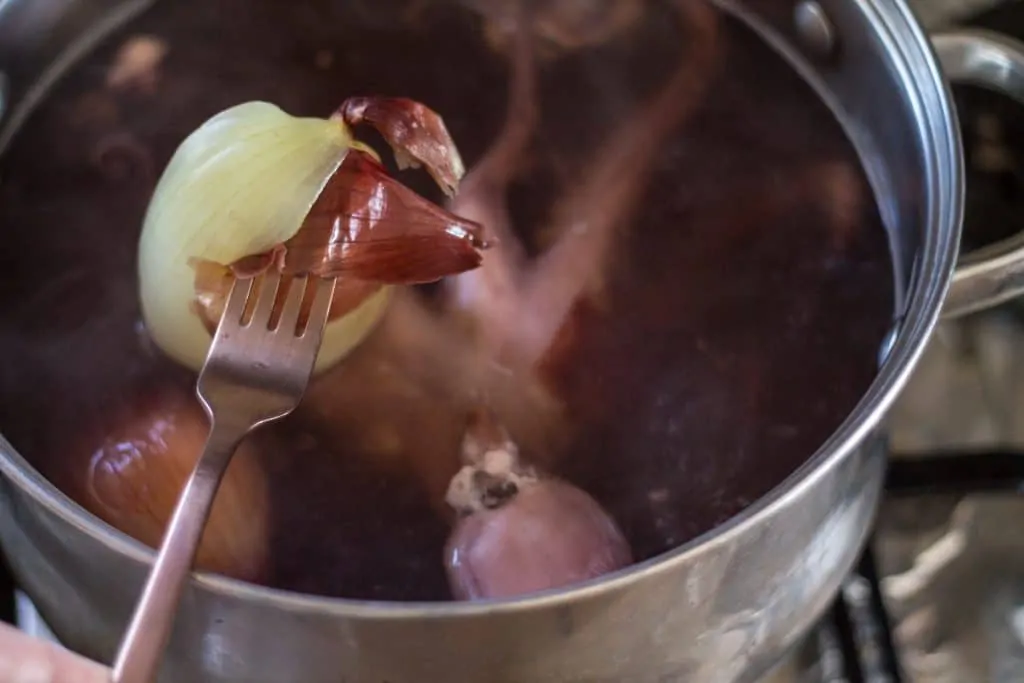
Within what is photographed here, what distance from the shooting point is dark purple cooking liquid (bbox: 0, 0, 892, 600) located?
0.54 metres

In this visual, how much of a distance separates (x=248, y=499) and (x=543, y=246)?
21 cm

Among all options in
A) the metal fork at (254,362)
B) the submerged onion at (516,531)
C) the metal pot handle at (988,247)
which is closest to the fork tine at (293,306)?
the metal fork at (254,362)

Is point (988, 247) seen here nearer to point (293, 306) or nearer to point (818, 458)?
point (818, 458)

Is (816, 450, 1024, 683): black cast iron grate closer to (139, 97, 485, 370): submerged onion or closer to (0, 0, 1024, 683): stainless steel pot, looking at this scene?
(0, 0, 1024, 683): stainless steel pot

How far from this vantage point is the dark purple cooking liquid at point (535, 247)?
0.54 metres

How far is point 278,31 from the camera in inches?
28.6

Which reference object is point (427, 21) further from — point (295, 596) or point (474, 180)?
point (295, 596)

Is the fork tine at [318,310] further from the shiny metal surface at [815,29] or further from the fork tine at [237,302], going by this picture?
the shiny metal surface at [815,29]

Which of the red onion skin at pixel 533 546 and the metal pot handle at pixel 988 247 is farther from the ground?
the metal pot handle at pixel 988 247

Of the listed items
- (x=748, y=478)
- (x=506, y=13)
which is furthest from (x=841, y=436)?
(x=506, y=13)

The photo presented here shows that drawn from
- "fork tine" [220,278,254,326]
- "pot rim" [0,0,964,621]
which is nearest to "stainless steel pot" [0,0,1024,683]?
"pot rim" [0,0,964,621]

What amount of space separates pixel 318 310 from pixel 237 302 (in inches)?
1.3

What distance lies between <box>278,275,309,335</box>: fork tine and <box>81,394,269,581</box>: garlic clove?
68 mm

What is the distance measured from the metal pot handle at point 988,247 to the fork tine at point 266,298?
278mm
